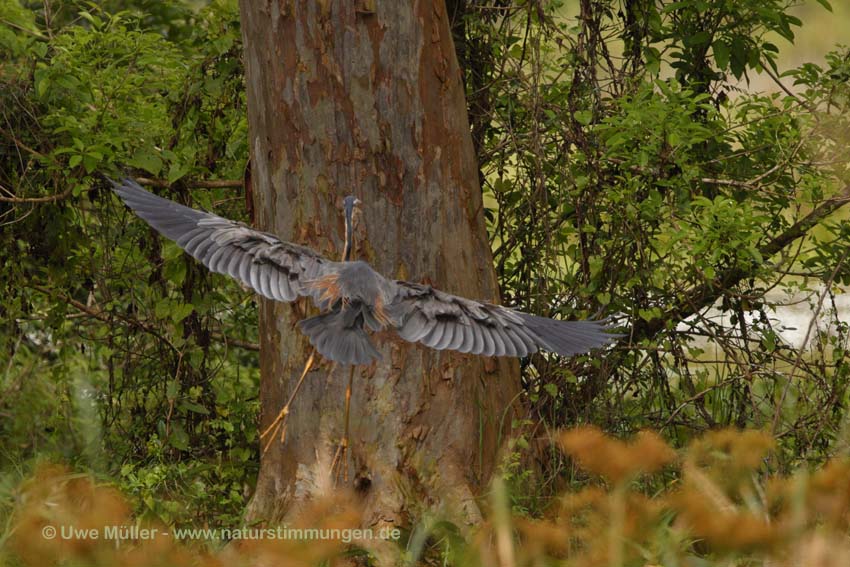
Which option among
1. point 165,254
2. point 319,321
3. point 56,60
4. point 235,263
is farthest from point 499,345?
point 56,60

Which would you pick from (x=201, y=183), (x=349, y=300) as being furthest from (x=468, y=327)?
(x=201, y=183)

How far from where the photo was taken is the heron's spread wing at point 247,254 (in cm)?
432

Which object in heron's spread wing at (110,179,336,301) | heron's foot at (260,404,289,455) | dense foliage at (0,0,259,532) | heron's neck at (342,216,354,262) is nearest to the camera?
heron's spread wing at (110,179,336,301)

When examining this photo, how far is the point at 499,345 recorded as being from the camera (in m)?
4.32

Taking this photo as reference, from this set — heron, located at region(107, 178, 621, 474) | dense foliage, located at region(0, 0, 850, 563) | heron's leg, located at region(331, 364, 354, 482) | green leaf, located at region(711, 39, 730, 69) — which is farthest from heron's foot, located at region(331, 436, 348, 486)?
green leaf, located at region(711, 39, 730, 69)

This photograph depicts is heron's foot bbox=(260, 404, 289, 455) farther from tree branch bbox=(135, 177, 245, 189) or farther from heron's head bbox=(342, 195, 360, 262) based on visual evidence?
tree branch bbox=(135, 177, 245, 189)

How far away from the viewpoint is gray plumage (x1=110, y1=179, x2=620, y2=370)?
13.9 feet

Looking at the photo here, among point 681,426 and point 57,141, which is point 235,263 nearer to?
point 57,141

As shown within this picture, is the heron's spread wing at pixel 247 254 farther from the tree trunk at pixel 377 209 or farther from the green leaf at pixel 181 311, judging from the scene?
the green leaf at pixel 181 311

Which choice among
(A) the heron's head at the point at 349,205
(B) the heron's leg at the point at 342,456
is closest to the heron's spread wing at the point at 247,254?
(A) the heron's head at the point at 349,205

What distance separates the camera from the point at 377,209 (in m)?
4.75

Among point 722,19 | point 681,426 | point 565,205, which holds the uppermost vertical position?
point 722,19

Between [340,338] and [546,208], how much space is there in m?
1.90

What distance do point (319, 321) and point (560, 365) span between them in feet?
5.71
